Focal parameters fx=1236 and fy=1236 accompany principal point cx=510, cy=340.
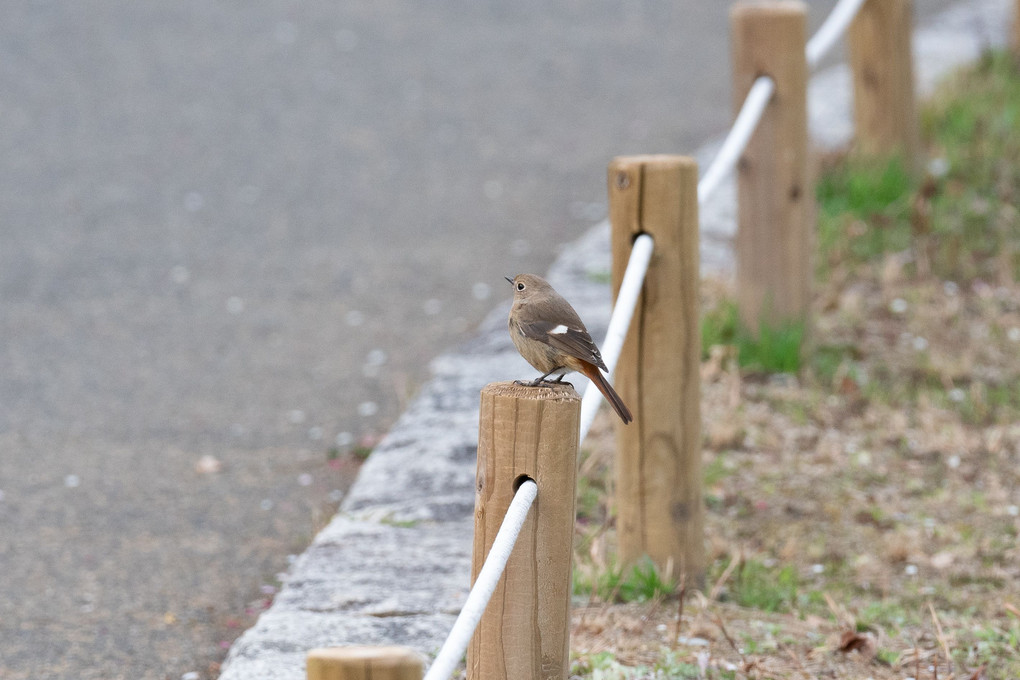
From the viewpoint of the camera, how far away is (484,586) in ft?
6.60

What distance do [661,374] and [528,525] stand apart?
1.17 metres

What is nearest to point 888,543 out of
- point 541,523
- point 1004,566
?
point 1004,566

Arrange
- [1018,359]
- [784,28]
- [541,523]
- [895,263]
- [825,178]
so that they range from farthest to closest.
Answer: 1. [825,178]
2. [895,263]
3. [1018,359]
4. [784,28]
5. [541,523]

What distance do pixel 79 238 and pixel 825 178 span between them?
3.90 meters

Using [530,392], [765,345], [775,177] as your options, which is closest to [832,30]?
[775,177]

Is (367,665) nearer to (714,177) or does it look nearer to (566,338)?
(566,338)

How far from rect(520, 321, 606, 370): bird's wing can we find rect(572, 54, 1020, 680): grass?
2.38 feet

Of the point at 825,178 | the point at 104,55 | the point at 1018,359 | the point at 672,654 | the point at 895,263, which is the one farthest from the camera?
the point at 104,55

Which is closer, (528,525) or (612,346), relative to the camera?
(528,525)

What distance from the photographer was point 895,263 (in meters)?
5.75

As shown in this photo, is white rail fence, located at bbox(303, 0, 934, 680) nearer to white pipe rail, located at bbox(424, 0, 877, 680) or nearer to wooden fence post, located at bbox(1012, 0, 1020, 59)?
white pipe rail, located at bbox(424, 0, 877, 680)

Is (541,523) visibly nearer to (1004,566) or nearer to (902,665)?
(902,665)

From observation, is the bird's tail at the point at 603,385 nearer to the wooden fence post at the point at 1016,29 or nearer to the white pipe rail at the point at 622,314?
the white pipe rail at the point at 622,314

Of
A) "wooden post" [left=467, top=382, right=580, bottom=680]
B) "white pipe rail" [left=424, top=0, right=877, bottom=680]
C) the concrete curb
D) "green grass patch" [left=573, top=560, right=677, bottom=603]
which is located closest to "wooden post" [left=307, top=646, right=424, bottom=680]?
"white pipe rail" [left=424, top=0, right=877, bottom=680]
